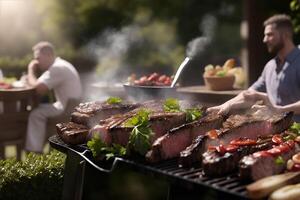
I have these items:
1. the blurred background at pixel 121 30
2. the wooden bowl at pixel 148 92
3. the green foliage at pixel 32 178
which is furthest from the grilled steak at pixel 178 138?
the blurred background at pixel 121 30

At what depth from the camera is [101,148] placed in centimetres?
363

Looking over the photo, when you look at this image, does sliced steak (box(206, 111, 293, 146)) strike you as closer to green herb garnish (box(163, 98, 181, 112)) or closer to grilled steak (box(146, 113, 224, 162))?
grilled steak (box(146, 113, 224, 162))

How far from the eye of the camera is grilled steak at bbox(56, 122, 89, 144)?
13.0 ft

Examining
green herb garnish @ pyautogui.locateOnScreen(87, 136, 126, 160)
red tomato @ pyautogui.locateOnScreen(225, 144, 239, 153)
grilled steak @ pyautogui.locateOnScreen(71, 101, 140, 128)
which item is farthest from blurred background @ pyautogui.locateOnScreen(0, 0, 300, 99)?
red tomato @ pyautogui.locateOnScreen(225, 144, 239, 153)

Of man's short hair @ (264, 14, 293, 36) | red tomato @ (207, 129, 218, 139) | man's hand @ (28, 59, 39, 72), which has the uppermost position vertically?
man's short hair @ (264, 14, 293, 36)

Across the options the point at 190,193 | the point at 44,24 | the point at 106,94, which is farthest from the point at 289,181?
the point at 44,24

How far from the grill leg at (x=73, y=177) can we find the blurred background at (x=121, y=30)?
11.0m

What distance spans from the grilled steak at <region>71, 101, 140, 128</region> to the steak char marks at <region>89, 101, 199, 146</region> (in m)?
0.36

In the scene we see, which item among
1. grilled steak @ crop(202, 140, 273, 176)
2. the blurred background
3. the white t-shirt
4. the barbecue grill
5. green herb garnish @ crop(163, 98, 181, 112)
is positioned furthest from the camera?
the blurred background

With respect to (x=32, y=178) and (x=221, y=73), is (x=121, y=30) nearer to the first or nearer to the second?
(x=221, y=73)

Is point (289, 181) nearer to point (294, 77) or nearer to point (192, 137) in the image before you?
point (192, 137)

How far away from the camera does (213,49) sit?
1280 inches

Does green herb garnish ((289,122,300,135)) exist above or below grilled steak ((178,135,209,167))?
above

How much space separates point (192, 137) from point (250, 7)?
25.0ft
